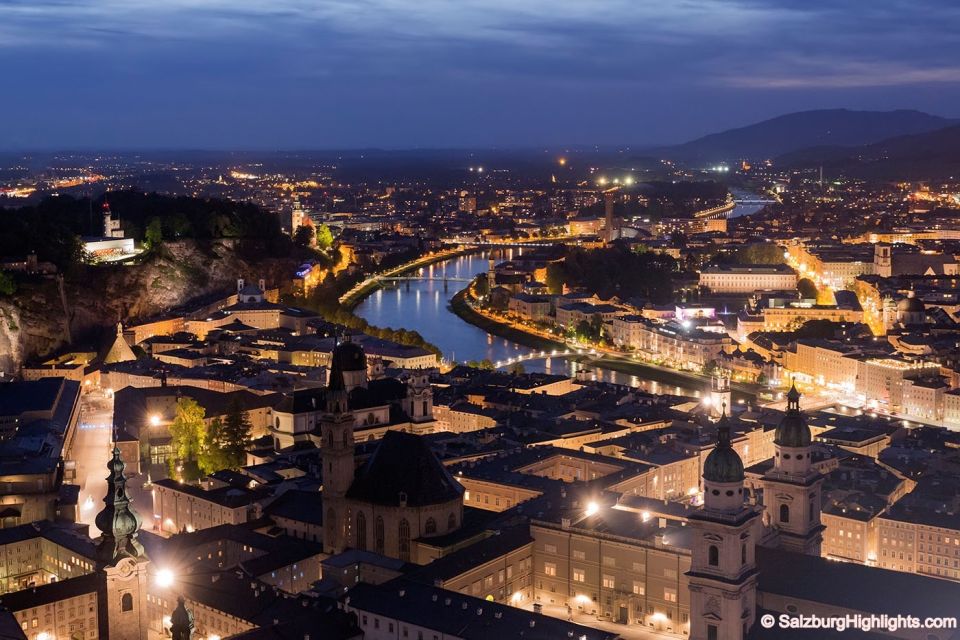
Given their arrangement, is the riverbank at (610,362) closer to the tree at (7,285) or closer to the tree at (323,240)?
the tree at (7,285)

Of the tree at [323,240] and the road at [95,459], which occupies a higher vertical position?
the tree at [323,240]

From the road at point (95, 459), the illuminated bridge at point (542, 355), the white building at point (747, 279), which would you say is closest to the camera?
the road at point (95, 459)

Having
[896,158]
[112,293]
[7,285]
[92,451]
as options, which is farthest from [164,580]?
[896,158]

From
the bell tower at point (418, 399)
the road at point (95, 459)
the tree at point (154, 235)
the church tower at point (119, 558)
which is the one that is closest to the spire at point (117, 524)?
the church tower at point (119, 558)

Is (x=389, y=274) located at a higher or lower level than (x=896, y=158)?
lower

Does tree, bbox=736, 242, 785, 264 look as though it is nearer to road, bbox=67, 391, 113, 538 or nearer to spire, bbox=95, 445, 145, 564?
road, bbox=67, 391, 113, 538

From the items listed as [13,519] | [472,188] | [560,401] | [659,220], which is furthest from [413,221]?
[13,519]

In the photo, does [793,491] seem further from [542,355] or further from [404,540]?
[542,355]
